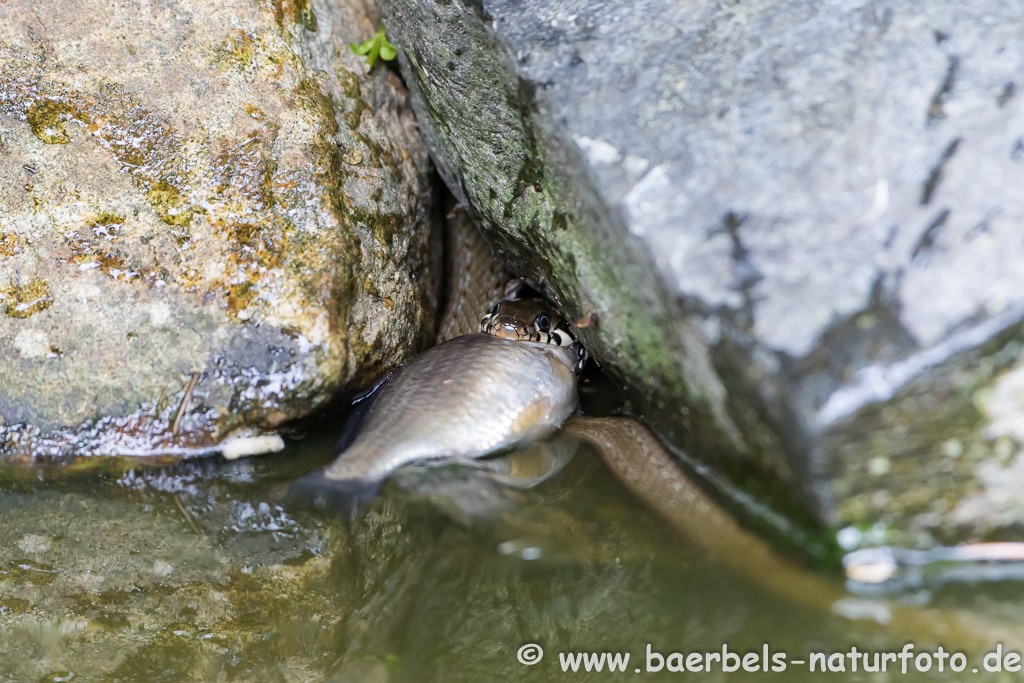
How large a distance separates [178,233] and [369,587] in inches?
63.7

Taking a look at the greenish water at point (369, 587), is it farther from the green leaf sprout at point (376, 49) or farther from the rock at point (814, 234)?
the green leaf sprout at point (376, 49)

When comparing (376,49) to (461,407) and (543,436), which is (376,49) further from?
(543,436)

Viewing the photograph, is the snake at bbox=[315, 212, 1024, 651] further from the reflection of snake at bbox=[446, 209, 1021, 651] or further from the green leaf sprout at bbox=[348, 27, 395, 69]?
the green leaf sprout at bbox=[348, 27, 395, 69]

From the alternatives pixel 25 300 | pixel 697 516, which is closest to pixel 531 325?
pixel 697 516

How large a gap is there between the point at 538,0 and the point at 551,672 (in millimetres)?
2164

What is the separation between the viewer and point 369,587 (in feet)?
7.10

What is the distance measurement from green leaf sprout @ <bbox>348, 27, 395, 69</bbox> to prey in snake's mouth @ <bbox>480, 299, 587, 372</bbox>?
131cm

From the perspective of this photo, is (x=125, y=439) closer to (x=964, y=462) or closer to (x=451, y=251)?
(x=451, y=251)

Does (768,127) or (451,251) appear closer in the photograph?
(768,127)

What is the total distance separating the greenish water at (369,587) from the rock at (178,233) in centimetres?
28

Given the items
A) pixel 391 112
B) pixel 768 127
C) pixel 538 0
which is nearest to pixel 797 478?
pixel 768 127

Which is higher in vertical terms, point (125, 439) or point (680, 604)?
point (680, 604)

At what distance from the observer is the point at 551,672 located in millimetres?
1835

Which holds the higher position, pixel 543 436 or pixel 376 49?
pixel 376 49
